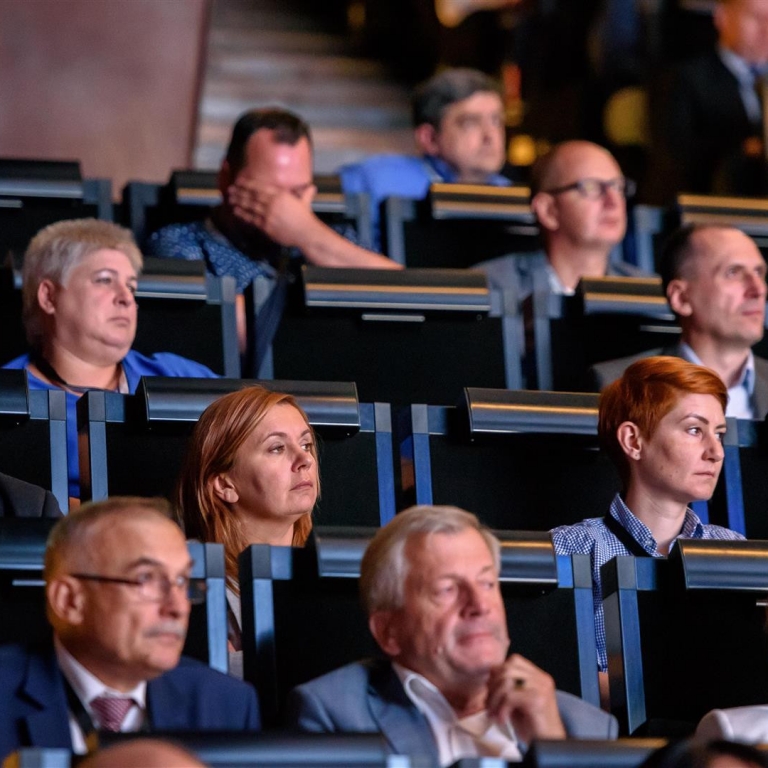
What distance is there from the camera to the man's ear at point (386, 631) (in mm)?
1042

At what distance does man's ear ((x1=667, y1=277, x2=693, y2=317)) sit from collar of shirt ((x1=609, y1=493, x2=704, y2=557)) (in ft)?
1.13

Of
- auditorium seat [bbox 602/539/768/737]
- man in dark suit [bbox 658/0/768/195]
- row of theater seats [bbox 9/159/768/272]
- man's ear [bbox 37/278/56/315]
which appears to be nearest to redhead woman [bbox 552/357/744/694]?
auditorium seat [bbox 602/539/768/737]

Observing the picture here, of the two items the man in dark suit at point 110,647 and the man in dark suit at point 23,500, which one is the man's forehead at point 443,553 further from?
the man in dark suit at point 23,500

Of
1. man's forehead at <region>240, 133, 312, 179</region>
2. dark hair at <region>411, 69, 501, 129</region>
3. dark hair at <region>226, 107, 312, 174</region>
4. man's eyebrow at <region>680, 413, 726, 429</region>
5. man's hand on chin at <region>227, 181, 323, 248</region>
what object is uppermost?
dark hair at <region>411, 69, 501, 129</region>

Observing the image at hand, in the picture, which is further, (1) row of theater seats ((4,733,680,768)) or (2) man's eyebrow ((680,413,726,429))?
(2) man's eyebrow ((680,413,726,429))

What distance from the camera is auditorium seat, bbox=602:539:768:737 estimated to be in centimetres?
117

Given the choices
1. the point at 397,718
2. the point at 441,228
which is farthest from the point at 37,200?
the point at 397,718

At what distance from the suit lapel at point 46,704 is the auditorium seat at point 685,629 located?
0.39m

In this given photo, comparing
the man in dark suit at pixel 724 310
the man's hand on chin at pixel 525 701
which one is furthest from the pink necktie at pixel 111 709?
the man in dark suit at pixel 724 310

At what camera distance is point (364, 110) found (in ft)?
10.7

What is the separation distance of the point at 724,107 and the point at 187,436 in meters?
1.55

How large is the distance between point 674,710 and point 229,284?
0.62 metres

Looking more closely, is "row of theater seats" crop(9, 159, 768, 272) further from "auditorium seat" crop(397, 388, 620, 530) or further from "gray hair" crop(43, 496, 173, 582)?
"gray hair" crop(43, 496, 173, 582)

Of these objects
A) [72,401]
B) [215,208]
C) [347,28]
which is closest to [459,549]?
[72,401]
